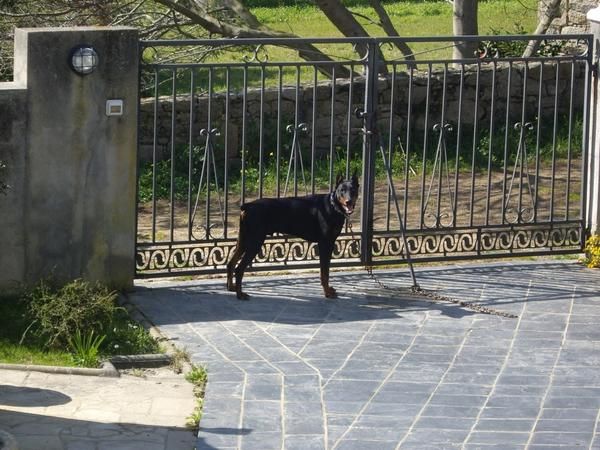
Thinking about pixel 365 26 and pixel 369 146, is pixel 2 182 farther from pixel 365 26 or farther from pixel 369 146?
pixel 365 26

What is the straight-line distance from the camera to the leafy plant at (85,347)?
9016mm

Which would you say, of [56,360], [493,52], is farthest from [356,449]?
[493,52]

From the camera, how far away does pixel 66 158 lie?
10266 millimetres

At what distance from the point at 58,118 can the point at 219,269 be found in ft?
6.26

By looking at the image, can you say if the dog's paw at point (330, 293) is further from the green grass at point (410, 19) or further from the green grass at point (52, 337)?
the green grass at point (410, 19)

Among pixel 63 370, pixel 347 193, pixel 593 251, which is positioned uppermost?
pixel 347 193

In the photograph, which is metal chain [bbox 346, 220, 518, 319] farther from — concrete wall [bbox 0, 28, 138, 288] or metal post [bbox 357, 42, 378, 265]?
concrete wall [bbox 0, 28, 138, 288]

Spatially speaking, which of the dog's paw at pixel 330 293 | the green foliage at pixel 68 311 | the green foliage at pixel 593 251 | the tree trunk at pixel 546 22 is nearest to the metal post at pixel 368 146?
the dog's paw at pixel 330 293

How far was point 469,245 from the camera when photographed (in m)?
11.8

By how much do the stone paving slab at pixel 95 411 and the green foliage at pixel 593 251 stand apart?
457 cm

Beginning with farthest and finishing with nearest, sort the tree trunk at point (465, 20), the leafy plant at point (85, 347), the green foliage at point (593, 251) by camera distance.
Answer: the tree trunk at point (465, 20), the green foliage at point (593, 251), the leafy plant at point (85, 347)

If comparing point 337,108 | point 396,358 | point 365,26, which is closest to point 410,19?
point 365,26

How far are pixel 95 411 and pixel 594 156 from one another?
19.1ft

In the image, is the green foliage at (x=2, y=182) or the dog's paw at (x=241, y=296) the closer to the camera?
the green foliage at (x=2, y=182)
